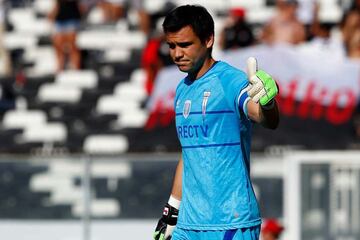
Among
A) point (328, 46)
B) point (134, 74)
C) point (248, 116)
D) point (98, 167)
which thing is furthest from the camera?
point (134, 74)

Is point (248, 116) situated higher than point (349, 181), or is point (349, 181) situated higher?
point (248, 116)

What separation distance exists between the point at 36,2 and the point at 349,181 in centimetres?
797

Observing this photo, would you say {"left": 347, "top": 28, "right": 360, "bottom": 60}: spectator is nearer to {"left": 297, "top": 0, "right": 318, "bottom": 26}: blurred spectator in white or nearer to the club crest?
{"left": 297, "top": 0, "right": 318, "bottom": 26}: blurred spectator in white

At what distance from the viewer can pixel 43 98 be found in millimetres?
15844

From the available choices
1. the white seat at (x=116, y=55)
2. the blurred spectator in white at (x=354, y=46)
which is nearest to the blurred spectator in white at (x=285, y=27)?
the blurred spectator in white at (x=354, y=46)

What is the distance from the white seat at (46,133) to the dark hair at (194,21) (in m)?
9.11

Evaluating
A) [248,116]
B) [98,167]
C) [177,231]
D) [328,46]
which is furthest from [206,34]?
[328,46]

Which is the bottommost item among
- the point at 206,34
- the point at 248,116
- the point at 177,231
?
the point at 177,231

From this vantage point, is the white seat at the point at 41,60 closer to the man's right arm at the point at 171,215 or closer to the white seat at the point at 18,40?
the white seat at the point at 18,40

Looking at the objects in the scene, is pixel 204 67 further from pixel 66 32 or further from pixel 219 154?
pixel 66 32

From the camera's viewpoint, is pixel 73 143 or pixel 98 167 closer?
pixel 98 167

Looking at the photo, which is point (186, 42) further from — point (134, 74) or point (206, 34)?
point (134, 74)

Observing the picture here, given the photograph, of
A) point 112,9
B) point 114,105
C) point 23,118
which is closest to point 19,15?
point 112,9

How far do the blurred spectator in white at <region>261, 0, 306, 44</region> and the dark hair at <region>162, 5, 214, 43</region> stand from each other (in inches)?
342
